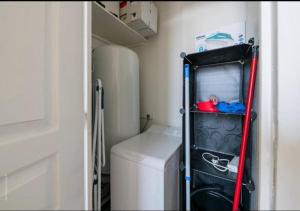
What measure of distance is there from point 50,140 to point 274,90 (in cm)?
79

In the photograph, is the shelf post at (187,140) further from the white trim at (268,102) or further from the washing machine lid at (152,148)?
the white trim at (268,102)

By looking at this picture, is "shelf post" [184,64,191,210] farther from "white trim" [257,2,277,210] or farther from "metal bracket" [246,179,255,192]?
"white trim" [257,2,277,210]

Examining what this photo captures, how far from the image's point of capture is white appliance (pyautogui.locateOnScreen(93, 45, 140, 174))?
133cm

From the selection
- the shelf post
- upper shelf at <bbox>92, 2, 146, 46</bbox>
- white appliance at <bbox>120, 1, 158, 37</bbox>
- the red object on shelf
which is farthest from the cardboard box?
upper shelf at <bbox>92, 2, 146, 46</bbox>

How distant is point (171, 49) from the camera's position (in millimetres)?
1639

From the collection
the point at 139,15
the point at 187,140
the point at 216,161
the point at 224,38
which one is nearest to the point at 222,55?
the point at 224,38

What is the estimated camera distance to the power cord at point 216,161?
3.28ft

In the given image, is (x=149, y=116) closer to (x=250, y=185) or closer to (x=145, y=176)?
(x=145, y=176)

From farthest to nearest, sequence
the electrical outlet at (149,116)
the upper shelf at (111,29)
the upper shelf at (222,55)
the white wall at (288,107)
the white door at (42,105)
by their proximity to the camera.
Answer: the electrical outlet at (149,116) → the upper shelf at (111,29) → the upper shelf at (222,55) → the white door at (42,105) → the white wall at (288,107)

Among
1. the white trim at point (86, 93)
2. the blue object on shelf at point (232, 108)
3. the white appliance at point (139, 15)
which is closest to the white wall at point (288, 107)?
the blue object on shelf at point (232, 108)

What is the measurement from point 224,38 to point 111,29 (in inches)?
43.6

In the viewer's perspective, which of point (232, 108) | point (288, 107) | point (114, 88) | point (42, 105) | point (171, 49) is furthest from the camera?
point (171, 49)

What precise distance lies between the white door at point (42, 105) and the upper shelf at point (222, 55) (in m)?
0.80

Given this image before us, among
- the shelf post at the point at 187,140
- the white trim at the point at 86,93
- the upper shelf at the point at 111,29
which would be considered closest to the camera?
the white trim at the point at 86,93
